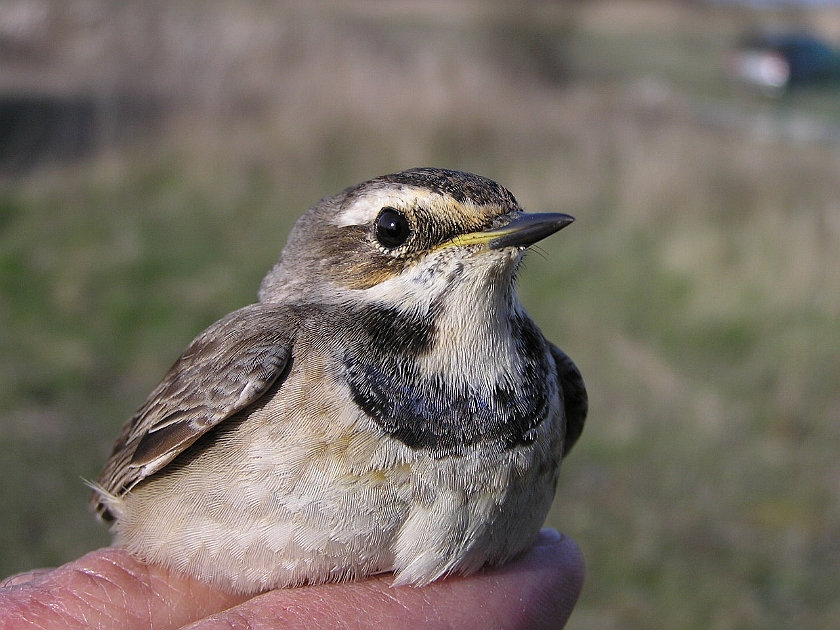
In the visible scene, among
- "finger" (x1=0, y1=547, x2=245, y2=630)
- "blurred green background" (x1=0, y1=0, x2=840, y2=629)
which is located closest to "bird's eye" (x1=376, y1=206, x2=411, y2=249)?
"blurred green background" (x1=0, y1=0, x2=840, y2=629)

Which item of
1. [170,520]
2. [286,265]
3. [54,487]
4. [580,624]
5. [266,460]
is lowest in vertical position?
[580,624]

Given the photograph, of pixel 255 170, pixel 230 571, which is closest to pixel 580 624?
pixel 230 571

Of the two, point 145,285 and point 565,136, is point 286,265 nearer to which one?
point 145,285

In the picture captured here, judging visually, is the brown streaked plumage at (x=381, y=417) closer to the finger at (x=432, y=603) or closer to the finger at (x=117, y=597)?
the finger at (x=432, y=603)

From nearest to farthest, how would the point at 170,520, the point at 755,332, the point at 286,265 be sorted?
the point at 170,520
the point at 286,265
the point at 755,332

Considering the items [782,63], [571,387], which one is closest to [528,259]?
[571,387]

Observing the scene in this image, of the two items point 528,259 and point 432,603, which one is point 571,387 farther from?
point 528,259

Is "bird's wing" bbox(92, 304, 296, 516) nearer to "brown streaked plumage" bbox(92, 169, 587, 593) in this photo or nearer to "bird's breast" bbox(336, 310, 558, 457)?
"brown streaked plumage" bbox(92, 169, 587, 593)
